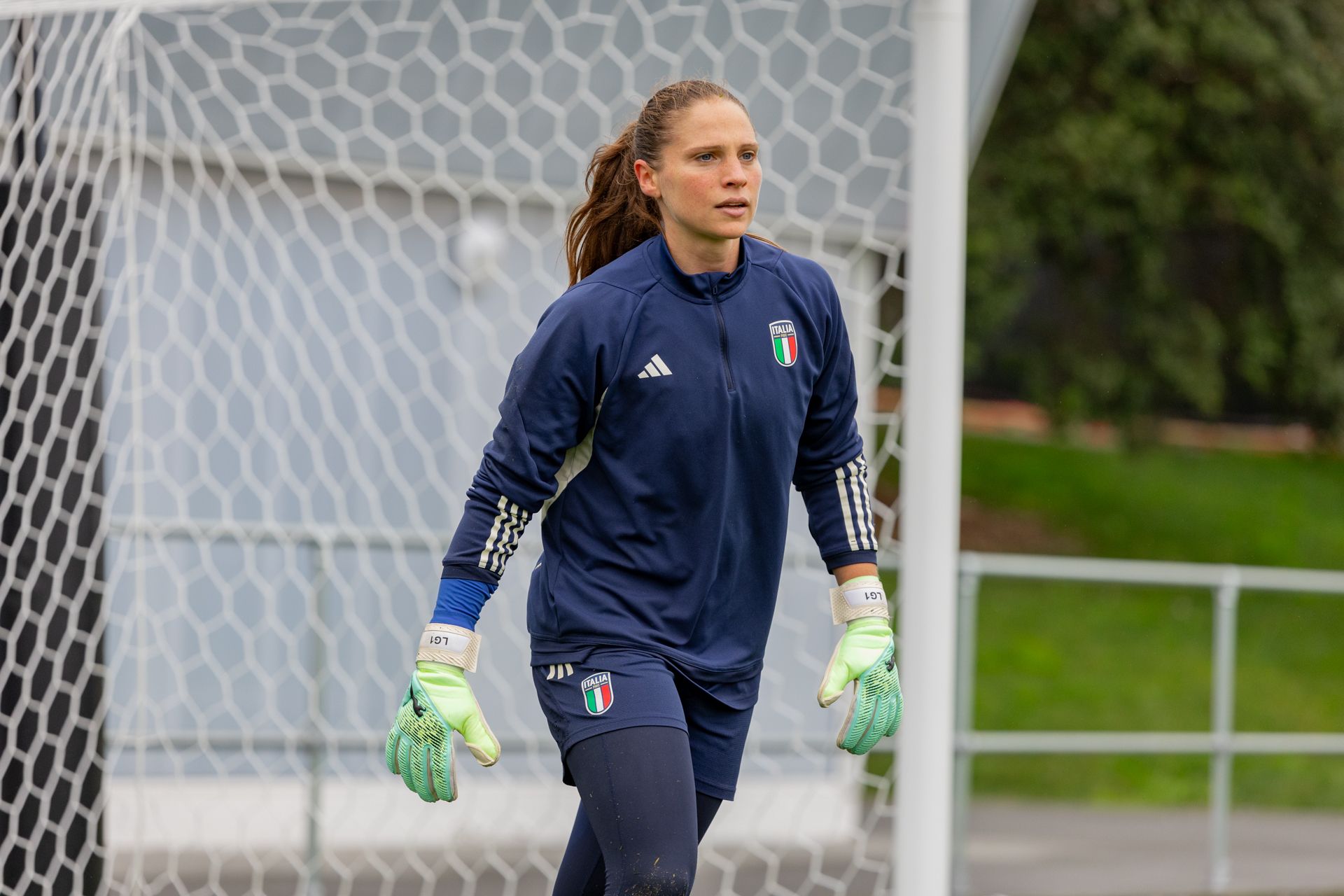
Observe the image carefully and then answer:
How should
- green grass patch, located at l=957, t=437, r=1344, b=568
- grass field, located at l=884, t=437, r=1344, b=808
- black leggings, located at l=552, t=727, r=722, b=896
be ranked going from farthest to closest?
green grass patch, located at l=957, t=437, r=1344, b=568
grass field, located at l=884, t=437, r=1344, b=808
black leggings, located at l=552, t=727, r=722, b=896

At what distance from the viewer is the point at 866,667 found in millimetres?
3008

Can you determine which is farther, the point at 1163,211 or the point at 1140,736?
the point at 1163,211

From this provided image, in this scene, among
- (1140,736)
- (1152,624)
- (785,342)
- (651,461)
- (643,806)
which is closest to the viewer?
(643,806)

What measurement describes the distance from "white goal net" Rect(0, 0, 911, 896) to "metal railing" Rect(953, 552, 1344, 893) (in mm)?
518

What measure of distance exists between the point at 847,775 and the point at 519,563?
1600 mm

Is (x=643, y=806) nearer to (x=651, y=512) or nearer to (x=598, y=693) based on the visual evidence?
(x=598, y=693)

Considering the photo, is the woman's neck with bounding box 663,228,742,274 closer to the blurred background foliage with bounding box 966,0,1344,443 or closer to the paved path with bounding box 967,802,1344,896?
the paved path with bounding box 967,802,1344,896

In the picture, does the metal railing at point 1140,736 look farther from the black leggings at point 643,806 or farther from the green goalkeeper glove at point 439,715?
the green goalkeeper glove at point 439,715

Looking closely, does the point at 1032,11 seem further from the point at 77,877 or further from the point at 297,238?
the point at 77,877

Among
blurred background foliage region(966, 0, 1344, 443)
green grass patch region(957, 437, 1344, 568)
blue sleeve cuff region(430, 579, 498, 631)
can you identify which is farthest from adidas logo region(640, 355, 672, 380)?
green grass patch region(957, 437, 1344, 568)

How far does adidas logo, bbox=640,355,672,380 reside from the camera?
2.79 meters

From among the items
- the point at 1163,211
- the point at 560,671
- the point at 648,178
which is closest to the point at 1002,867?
the point at 560,671

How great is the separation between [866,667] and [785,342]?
62 cm

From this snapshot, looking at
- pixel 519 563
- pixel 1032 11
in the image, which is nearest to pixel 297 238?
pixel 519 563
